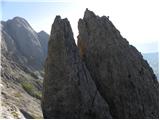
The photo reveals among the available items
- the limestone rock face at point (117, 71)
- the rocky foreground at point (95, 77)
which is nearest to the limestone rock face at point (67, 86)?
the rocky foreground at point (95, 77)

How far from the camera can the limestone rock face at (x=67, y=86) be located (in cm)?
4588

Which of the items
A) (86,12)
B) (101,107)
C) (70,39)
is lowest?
(101,107)

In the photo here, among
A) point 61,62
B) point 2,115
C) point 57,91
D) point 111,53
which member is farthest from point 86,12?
point 2,115

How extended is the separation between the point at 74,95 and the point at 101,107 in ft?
14.2

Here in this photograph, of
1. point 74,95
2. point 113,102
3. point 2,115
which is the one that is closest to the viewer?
point 2,115

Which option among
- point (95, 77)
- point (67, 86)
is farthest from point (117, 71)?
point (67, 86)

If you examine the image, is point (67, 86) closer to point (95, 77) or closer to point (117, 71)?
point (95, 77)

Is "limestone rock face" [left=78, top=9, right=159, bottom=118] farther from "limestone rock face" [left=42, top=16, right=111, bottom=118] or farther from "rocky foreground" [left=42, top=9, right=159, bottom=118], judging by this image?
"limestone rock face" [left=42, top=16, right=111, bottom=118]

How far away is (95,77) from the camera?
52.5 meters

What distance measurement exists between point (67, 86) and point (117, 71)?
949 centimetres

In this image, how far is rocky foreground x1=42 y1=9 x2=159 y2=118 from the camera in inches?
1831

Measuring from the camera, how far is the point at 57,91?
47250 mm

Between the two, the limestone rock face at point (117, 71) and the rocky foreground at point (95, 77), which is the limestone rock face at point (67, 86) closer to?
the rocky foreground at point (95, 77)

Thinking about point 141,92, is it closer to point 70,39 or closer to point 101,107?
point 101,107
